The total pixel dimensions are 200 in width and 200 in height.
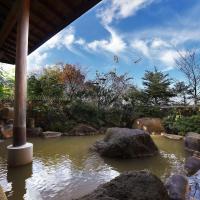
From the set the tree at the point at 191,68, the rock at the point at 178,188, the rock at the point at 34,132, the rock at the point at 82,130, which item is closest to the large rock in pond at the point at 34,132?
the rock at the point at 34,132

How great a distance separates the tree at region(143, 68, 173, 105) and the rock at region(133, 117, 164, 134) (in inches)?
133

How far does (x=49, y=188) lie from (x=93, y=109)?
7156mm

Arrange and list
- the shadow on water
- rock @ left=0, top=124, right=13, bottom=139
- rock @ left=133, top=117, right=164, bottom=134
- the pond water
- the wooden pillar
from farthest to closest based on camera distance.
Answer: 1. rock @ left=133, top=117, right=164, bottom=134
2. rock @ left=0, top=124, right=13, bottom=139
3. the wooden pillar
4. the pond water
5. the shadow on water

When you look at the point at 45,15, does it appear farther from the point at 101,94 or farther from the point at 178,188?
the point at 101,94

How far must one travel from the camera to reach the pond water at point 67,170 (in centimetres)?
340

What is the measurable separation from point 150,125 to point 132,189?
320 inches

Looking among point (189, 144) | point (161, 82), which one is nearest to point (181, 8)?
point (161, 82)

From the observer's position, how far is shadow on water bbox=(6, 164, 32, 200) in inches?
128

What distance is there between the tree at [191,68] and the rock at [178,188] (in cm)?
1236

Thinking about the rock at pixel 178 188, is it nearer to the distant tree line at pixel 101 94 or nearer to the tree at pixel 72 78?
the distant tree line at pixel 101 94

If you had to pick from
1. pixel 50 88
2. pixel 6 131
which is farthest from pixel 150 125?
pixel 6 131

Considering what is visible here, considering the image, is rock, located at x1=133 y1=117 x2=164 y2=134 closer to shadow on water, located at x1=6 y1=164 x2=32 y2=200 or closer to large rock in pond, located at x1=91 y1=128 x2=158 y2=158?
large rock in pond, located at x1=91 y1=128 x2=158 y2=158

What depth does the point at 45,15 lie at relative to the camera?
5.23m

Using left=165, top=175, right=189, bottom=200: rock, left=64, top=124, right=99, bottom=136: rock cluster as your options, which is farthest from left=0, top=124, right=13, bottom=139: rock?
left=165, top=175, right=189, bottom=200: rock
